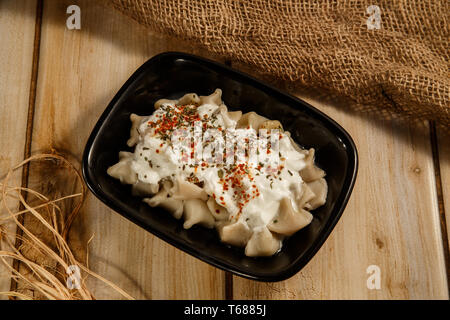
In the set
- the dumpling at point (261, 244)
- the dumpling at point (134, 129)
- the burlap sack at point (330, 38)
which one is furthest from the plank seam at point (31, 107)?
the dumpling at point (261, 244)

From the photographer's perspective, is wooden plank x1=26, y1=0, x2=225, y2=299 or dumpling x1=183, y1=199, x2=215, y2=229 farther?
wooden plank x1=26, y1=0, x2=225, y2=299

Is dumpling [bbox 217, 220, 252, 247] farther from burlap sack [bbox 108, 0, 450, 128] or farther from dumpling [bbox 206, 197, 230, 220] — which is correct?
burlap sack [bbox 108, 0, 450, 128]

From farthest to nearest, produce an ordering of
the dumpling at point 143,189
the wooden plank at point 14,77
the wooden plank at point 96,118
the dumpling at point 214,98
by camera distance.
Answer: the wooden plank at point 14,77 → the wooden plank at point 96,118 → the dumpling at point 214,98 → the dumpling at point 143,189

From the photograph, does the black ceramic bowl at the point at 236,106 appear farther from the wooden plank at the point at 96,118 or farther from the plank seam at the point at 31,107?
the plank seam at the point at 31,107

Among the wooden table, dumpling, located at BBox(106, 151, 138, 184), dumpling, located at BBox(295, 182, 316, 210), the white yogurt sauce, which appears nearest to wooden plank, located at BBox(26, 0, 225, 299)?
the wooden table

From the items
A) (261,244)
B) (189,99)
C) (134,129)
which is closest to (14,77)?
(134,129)

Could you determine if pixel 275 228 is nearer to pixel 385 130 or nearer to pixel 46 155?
pixel 385 130
